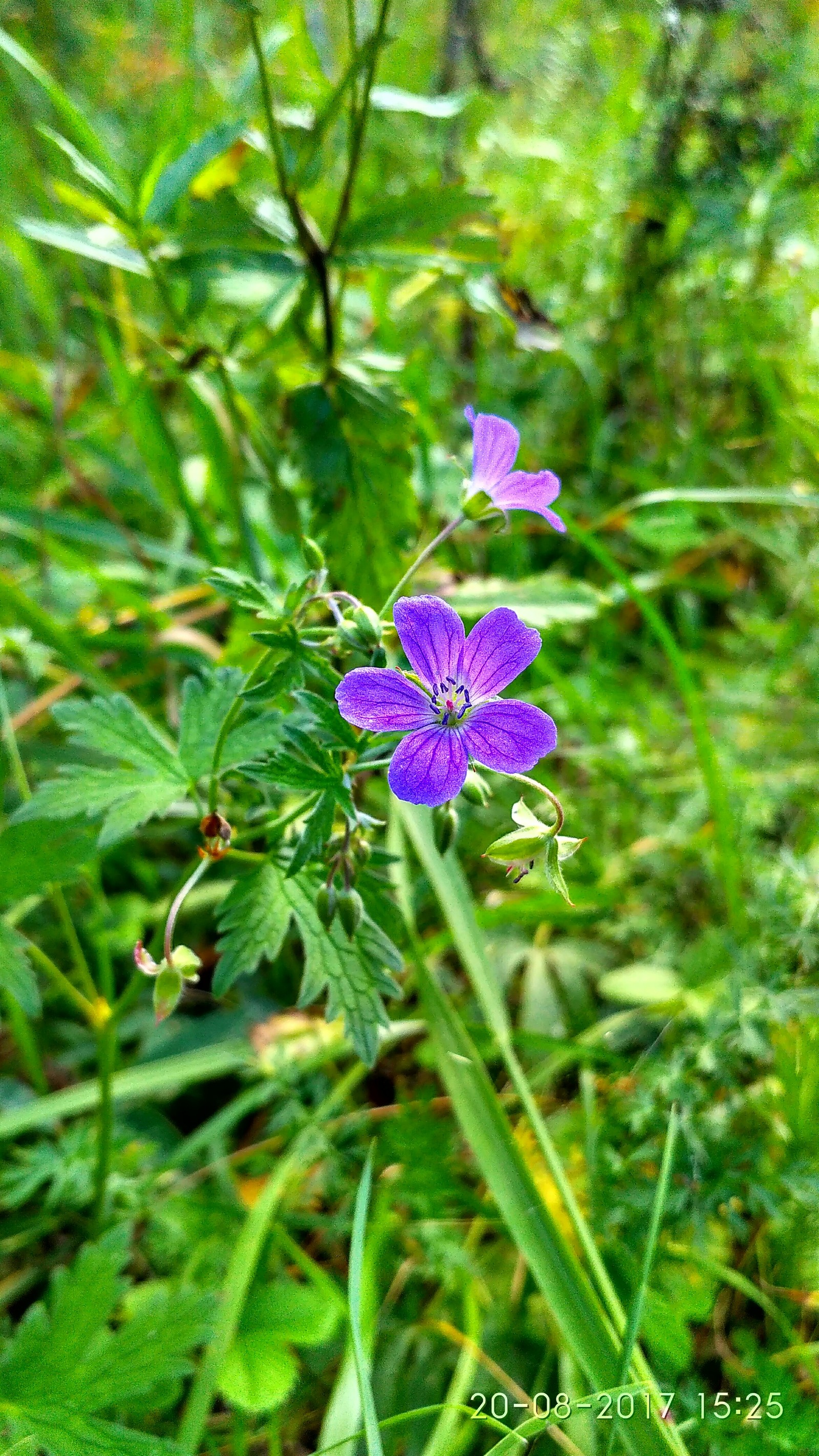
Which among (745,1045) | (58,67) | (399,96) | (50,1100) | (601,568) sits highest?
(58,67)

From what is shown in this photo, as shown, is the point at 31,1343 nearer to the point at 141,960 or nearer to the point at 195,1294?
the point at 195,1294

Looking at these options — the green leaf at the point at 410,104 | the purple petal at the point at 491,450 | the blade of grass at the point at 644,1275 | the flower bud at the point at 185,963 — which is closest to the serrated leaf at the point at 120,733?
the flower bud at the point at 185,963

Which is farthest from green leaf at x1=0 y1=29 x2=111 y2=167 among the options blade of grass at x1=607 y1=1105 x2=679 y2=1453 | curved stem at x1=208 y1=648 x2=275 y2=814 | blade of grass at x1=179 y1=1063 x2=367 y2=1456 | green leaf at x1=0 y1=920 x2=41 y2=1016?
blade of grass at x1=607 y1=1105 x2=679 y2=1453

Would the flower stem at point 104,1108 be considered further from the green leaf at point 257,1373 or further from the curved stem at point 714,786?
the curved stem at point 714,786

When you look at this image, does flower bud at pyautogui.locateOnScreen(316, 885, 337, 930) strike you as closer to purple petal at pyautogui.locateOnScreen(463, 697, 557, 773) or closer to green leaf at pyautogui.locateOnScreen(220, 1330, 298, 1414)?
purple petal at pyautogui.locateOnScreen(463, 697, 557, 773)

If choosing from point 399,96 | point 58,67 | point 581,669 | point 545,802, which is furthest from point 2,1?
point 545,802

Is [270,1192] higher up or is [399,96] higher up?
[399,96]
